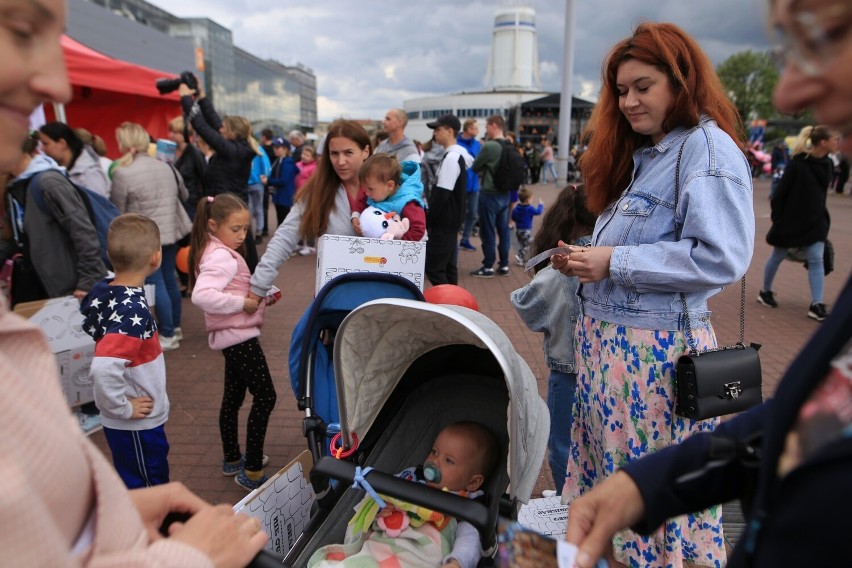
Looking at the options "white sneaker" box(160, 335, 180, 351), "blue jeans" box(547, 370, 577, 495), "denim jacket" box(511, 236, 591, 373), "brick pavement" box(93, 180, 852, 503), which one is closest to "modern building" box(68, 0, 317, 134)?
"white sneaker" box(160, 335, 180, 351)

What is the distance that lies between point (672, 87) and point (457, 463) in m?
1.77

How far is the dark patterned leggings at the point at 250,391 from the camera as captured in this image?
3.35m

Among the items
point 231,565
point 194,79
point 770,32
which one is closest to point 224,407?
point 231,565

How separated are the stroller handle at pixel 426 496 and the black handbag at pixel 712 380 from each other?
2.80 ft

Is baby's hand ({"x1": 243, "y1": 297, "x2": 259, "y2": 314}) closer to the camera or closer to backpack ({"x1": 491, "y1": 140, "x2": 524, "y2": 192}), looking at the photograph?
the camera

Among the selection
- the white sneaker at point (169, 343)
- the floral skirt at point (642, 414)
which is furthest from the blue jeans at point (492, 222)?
the floral skirt at point (642, 414)

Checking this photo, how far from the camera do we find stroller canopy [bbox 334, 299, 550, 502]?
1.97 meters

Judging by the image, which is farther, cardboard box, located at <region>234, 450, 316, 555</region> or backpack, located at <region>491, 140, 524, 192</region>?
backpack, located at <region>491, 140, 524, 192</region>

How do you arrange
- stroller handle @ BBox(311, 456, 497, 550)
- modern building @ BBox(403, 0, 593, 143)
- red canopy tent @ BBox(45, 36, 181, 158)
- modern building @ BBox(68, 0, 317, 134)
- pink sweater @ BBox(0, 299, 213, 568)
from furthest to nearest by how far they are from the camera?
modern building @ BBox(403, 0, 593, 143), modern building @ BBox(68, 0, 317, 134), red canopy tent @ BBox(45, 36, 181, 158), stroller handle @ BBox(311, 456, 497, 550), pink sweater @ BBox(0, 299, 213, 568)

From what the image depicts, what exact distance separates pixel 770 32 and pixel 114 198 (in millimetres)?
6022

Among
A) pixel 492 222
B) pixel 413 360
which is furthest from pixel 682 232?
pixel 492 222

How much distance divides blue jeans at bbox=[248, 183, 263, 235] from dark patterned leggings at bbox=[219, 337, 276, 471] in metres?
7.26

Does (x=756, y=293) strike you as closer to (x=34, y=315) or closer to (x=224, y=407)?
(x=224, y=407)

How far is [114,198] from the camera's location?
5.57 meters
